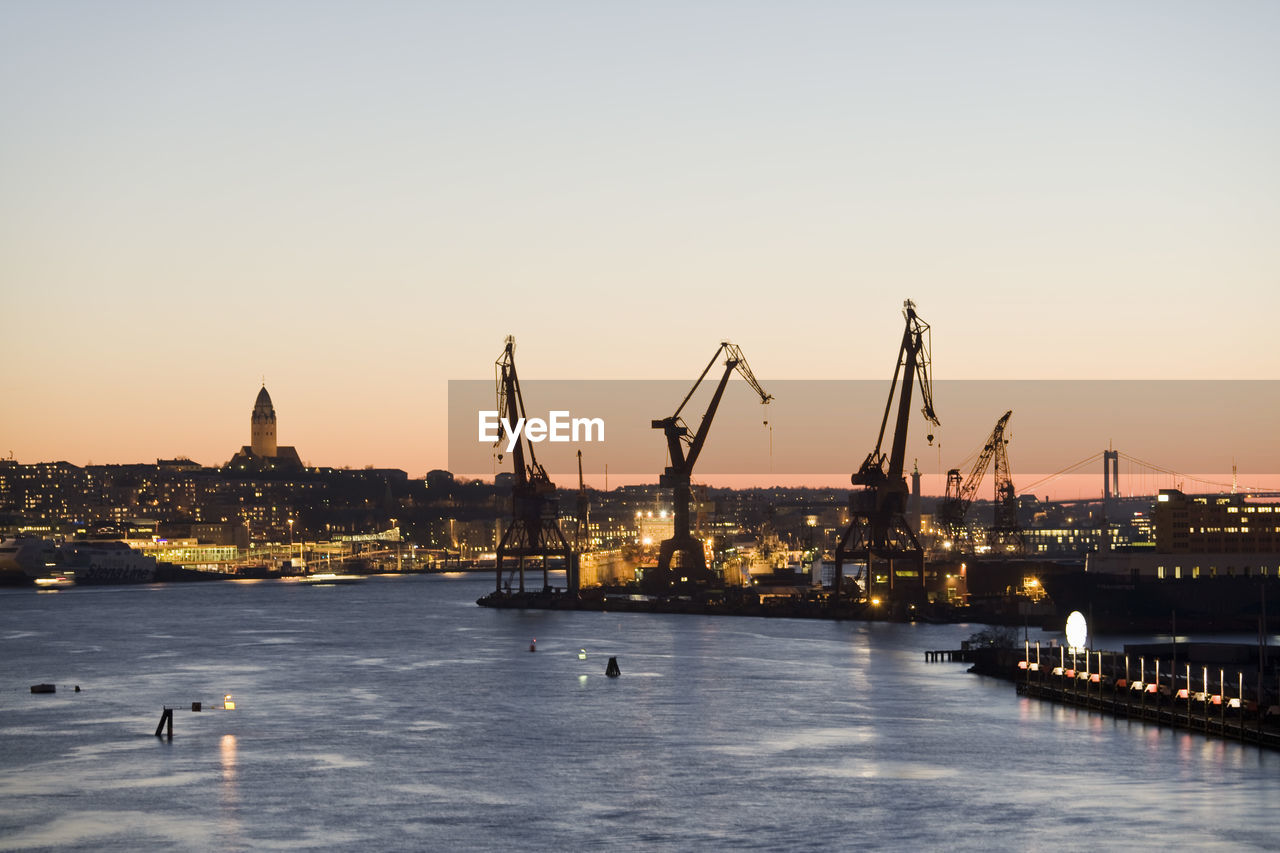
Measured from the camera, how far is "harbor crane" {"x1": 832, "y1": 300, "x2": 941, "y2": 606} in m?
114

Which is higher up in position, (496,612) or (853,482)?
(853,482)

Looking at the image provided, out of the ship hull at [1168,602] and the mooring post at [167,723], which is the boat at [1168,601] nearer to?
the ship hull at [1168,602]

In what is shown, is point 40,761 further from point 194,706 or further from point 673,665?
point 673,665

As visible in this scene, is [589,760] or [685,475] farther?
[685,475]

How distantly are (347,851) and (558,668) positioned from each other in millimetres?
37810

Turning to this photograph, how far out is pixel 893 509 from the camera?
114250 mm

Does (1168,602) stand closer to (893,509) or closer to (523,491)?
(893,509)

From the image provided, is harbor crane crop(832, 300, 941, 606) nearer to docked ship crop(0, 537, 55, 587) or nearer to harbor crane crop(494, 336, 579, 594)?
harbor crane crop(494, 336, 579, 594)

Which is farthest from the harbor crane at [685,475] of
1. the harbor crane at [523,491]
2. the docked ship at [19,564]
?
the docked ship at [19,564]

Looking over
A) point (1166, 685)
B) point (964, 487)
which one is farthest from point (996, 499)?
point (1166, 685)

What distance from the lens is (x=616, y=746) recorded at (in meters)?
46.5

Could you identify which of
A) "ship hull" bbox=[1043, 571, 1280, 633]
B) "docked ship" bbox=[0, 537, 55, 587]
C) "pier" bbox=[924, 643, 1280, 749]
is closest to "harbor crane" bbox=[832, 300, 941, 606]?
"ship hull" bbox=[1043, 571, 1280, 633]

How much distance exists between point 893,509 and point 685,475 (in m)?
21.7

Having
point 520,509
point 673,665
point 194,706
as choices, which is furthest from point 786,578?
point 194,706
